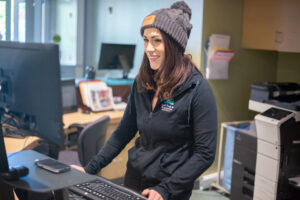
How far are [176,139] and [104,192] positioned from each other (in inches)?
14.8

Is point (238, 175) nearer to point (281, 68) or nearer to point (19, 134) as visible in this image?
point (281, 68)

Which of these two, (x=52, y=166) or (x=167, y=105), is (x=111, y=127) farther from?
(x=52, y=166)

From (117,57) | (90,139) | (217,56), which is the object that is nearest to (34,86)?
(90,139)

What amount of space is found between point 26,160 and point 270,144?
2.11 m

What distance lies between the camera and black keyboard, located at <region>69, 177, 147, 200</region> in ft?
3.89

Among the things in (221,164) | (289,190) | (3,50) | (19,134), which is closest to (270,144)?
(289,190)

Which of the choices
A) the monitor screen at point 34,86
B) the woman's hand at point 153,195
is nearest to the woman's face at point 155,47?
the monitor screen at point 34,86

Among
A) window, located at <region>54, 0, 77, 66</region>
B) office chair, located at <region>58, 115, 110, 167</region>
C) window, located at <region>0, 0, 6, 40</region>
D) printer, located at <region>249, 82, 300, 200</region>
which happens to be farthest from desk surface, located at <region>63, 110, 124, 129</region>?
window, located at <region>54, 0, 77, 66</region>

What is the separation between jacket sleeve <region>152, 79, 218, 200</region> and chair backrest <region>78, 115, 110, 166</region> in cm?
106

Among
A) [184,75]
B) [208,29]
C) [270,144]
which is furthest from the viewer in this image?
[208,29]

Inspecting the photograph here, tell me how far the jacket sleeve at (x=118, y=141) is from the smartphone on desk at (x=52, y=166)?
1.79 feet

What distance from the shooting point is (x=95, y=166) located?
1503 millimetres

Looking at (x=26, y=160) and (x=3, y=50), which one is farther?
(x=3, y=50)

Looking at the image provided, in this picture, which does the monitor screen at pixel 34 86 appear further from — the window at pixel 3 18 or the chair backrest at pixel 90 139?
the window at pixel 3 18
